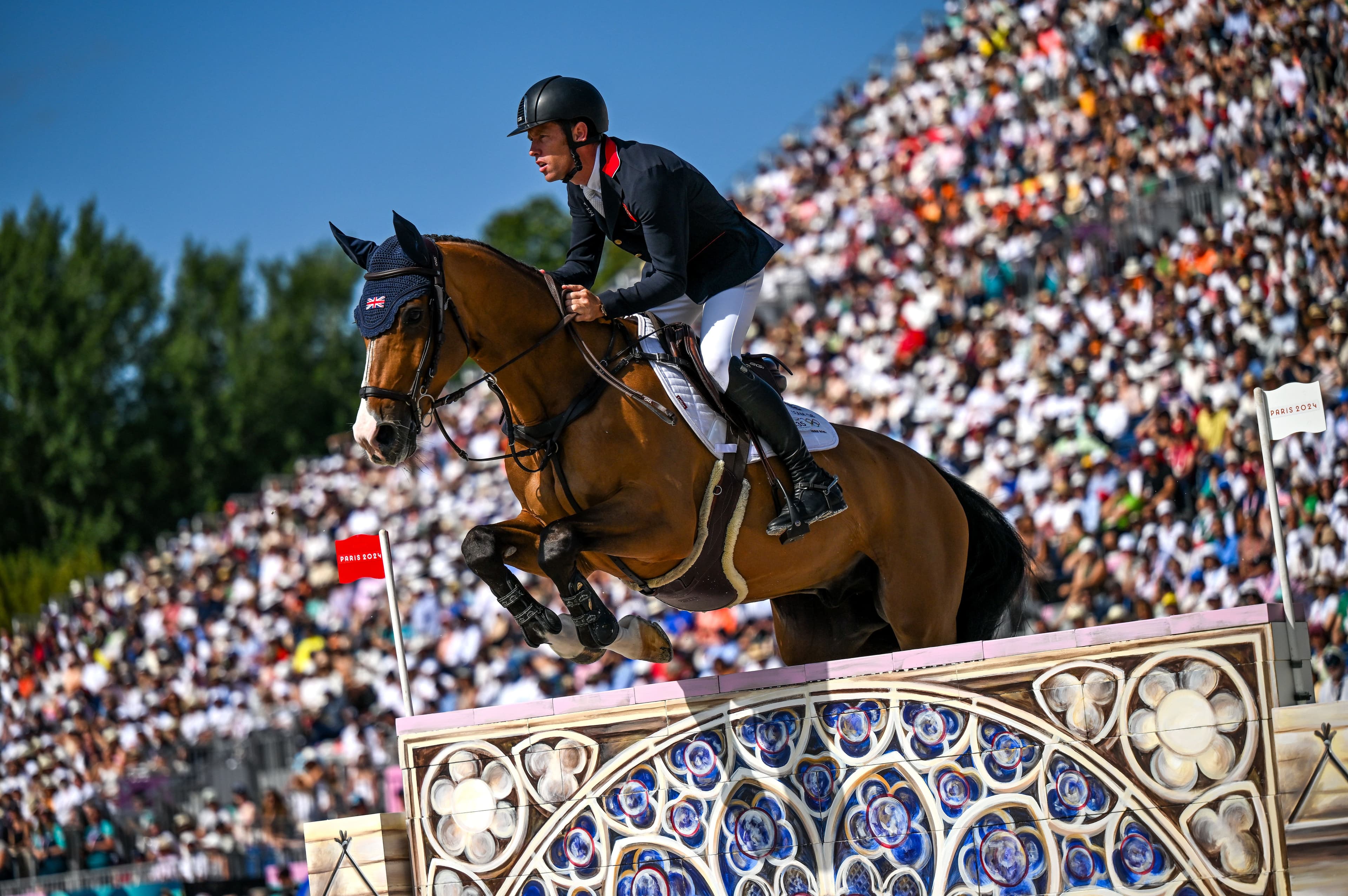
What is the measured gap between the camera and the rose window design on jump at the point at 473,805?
4648 millimetres

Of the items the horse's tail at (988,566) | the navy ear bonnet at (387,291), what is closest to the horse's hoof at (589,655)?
the navy ear bonnet at (387,291)

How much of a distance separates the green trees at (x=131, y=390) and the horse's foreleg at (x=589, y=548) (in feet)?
78.1

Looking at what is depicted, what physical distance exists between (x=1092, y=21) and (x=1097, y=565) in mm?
10117

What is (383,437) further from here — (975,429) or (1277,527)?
(975,429)

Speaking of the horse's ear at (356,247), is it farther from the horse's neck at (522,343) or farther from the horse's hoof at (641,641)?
the horse's hoof at (641,641)

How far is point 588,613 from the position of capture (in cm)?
435

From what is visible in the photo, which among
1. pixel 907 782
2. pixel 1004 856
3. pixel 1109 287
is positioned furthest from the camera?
pixel 1109 287

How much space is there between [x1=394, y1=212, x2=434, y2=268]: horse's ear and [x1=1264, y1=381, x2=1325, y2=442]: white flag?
3.02m

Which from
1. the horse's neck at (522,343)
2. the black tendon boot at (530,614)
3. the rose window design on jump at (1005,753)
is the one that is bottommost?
the rose window design on jump at (1005,753)

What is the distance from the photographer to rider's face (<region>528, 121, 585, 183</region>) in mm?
4582

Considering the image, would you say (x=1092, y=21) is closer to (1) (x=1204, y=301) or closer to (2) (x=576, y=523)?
(1) (x=1204, y=301)

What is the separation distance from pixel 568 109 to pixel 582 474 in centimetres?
129

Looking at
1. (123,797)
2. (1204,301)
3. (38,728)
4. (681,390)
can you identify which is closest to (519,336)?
(681,390)

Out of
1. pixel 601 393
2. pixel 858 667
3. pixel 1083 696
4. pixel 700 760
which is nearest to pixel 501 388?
pixel 601 393
